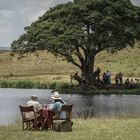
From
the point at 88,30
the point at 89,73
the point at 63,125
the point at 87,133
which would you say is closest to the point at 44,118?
the point at 63,125

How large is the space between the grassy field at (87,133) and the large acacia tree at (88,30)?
1548 inches

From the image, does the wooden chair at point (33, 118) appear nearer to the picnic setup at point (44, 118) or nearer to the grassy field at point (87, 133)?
the picnic setup at point (44, 118)

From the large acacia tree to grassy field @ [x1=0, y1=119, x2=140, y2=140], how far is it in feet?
129

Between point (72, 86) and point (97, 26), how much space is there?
27.3 feet

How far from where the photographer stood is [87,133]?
25578 millimetres

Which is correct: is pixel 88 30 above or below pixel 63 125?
above

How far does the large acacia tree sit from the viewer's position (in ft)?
227

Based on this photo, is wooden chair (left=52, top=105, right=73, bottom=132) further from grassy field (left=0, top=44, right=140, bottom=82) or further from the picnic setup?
grassy field (left=0, top=44, right=140, bottom=82)

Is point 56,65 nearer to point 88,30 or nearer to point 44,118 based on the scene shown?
point 88,30

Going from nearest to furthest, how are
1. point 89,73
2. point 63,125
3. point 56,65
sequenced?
point 63,125
point 89,73
point 56,65

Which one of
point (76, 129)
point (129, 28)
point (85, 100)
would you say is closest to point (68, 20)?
point (129, 28)

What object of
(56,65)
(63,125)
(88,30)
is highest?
(88,30)

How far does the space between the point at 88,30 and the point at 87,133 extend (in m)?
46.8

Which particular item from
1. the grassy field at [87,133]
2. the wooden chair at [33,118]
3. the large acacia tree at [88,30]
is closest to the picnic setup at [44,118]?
the wooden chair at [33,118]
